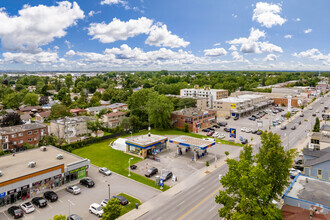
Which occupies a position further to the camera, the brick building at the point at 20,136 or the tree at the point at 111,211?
the brick building at the point at 20,136

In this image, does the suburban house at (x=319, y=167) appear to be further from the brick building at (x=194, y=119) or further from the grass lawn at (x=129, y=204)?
the brick building at (x=194, y=119)

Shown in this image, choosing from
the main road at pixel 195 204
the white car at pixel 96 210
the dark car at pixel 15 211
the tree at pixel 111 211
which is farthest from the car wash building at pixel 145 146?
the dark car at pixel 15 211

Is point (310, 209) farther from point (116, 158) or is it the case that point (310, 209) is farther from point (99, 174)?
point (116, 158)

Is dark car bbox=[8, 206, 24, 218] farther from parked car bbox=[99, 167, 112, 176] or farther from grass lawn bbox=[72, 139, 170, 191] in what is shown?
grass lawn bbox=[72, 139, 170, 191]

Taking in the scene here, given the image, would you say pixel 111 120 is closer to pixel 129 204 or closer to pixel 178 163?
pixel 178 163

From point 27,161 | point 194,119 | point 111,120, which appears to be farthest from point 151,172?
point 111,120

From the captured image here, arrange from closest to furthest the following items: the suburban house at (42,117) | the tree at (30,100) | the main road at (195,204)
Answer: the main road at (195,204) → the suburban house at (42,117) → the tree at (30,100)

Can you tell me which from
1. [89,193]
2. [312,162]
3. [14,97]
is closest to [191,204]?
[89,193]
